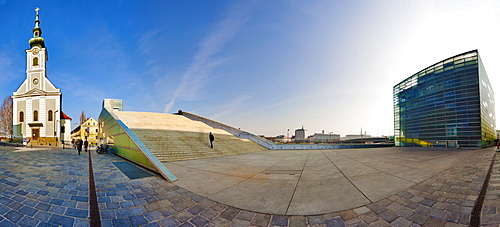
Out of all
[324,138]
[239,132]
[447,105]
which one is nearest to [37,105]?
[239,132]

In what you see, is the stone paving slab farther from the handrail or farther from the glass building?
the glass building

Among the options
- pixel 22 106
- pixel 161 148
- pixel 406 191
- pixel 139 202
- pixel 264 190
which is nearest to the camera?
pixel 139 202

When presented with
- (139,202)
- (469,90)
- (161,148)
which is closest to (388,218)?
(139,202)

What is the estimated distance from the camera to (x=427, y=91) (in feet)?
104

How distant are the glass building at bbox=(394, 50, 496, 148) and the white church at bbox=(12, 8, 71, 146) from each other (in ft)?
200

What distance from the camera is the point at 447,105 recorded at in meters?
28.8

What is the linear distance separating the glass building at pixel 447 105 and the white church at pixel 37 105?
6105cm

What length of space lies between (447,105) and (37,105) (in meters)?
67.6

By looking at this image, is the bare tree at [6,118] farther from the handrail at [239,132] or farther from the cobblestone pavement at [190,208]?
the cobblestone pavement at [190,208]

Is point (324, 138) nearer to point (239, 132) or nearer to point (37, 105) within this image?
point (239, 132)

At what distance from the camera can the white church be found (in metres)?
36.4

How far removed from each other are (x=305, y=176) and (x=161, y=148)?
876cm

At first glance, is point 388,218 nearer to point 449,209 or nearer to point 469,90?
point 449,209

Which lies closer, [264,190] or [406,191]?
[406,191]
